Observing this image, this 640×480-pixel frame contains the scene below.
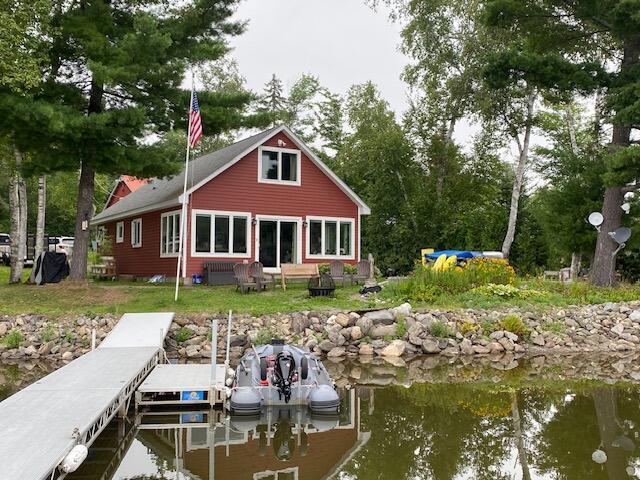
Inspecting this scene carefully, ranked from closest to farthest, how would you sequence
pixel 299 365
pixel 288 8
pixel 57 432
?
pixel 57 432 < pixel 299 365 < pixel 288 8

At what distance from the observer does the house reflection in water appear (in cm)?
554

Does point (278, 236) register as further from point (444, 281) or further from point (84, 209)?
point (444, 281)

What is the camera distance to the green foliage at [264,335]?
11859mm

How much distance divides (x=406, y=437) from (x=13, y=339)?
8.58m

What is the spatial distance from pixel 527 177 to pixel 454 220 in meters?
8.89

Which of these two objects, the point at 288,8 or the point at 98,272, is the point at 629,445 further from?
the point at 98,272

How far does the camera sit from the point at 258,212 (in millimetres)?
19375

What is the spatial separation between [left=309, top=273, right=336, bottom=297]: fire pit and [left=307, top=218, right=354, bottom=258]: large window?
4875mm

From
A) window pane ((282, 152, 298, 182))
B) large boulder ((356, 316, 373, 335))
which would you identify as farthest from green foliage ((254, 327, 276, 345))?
window pane ((282, 152, 298, 182))

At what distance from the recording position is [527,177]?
102 ft

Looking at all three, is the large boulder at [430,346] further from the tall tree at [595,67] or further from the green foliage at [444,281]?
the tall tree at [595,67]

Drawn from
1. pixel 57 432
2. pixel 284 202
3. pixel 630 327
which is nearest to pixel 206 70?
pixel 284 202

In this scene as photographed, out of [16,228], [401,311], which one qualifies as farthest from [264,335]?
[16,228]

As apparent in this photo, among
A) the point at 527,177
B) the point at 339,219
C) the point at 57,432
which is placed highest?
the point at 527,177
